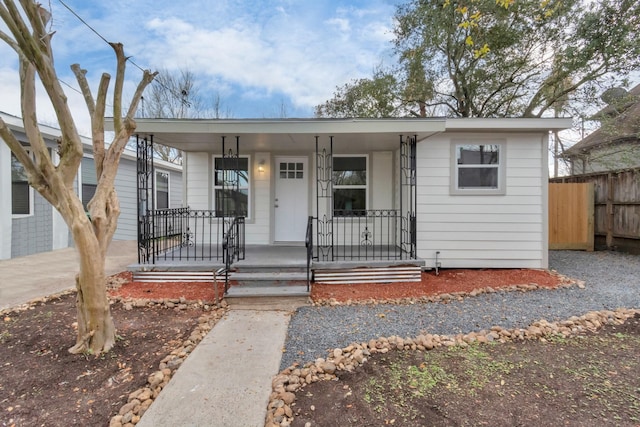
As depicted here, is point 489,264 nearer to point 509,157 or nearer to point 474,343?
point 509,157

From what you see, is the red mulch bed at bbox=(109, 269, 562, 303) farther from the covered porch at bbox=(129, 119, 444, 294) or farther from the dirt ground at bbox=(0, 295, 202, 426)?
the covered porch at bbox=(129, 119, 444, 294)

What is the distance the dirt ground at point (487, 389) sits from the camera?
1902 mm

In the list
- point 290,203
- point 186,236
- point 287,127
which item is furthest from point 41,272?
point 287,127

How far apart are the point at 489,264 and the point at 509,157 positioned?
2006mm

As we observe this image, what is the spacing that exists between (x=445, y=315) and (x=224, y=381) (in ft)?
8.52

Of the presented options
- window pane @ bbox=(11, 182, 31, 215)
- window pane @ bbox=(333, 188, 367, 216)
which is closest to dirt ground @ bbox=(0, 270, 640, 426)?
window pane @ bbox=(333, 188, 367, 216)

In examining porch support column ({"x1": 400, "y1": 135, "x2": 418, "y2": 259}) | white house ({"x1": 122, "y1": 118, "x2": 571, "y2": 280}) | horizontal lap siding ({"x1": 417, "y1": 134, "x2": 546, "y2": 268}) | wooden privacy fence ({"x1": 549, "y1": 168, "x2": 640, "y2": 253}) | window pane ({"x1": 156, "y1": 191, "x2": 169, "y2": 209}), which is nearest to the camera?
white house ({"x1": 122, "y1": 118, "x2": 571, "y2": 280})

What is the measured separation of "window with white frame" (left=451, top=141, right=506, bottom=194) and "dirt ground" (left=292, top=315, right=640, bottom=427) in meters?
3.35

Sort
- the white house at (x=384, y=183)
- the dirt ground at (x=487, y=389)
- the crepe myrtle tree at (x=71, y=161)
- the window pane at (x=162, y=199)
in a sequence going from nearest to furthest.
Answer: the dirt ground at (x=487, y=389)
the crepe myrtle tree at (x=71, y=161)
the white house at (x=384, y=183)
the window pane at (x=162, y=199)

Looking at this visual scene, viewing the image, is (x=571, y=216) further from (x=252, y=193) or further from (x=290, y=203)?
(x=252, y=193)

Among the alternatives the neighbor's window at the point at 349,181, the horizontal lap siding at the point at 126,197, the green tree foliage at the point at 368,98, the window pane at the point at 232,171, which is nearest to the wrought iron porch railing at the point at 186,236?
the window pane at the point at 232,171

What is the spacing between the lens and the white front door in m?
6.91

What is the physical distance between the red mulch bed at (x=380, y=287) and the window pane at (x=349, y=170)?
246 cm

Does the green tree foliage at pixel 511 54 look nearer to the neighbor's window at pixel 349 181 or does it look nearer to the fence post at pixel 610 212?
the fence post at pixel 610 212
